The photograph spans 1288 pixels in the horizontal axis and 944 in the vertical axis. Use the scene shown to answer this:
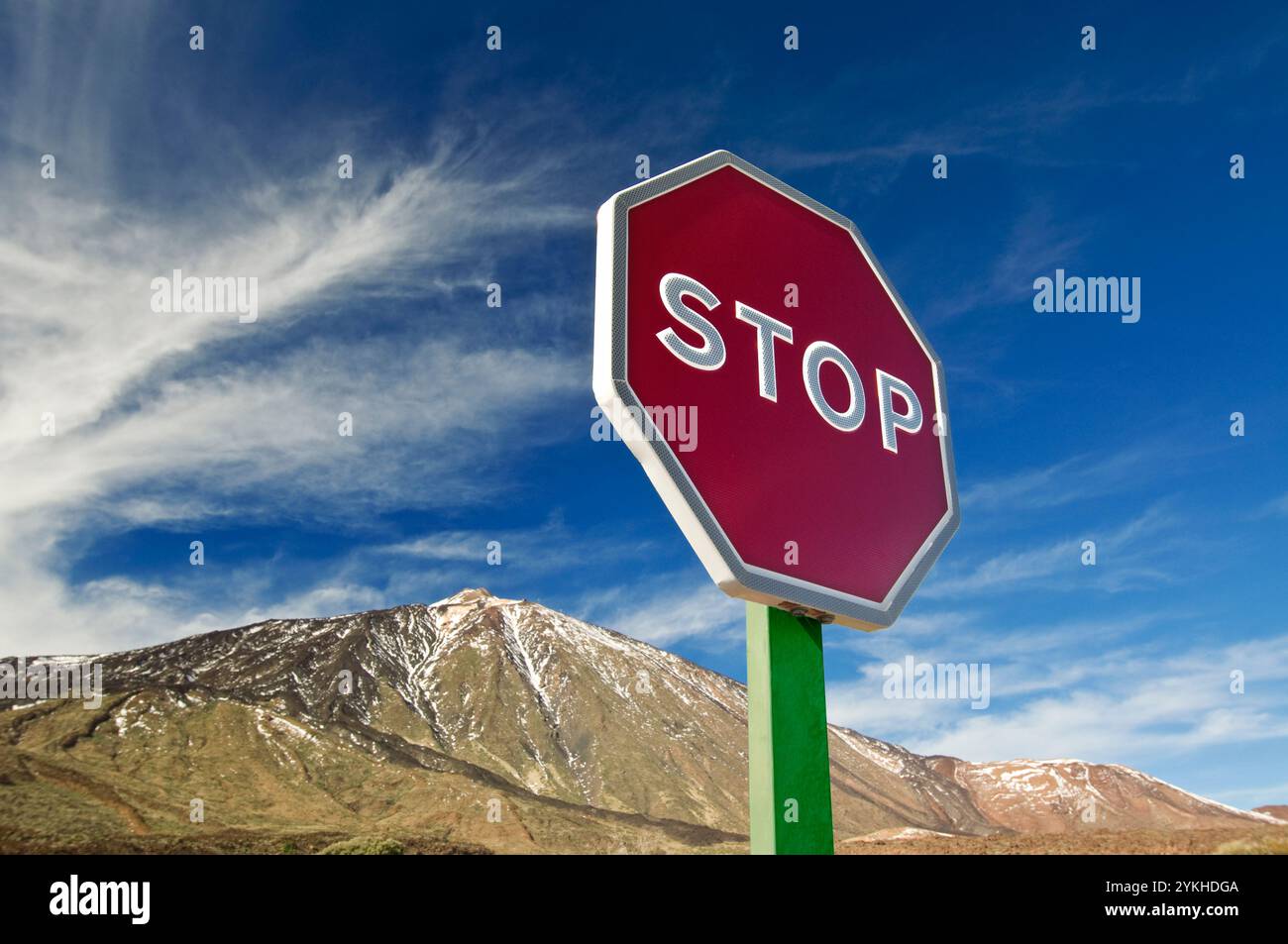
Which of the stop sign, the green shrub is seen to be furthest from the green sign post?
the green shrub

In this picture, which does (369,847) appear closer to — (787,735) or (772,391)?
(787,735)

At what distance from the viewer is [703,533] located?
5785 millimetres

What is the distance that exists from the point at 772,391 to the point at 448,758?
12650cm

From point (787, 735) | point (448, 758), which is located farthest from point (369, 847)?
point (448, 758)

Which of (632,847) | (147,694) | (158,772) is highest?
(147,694)

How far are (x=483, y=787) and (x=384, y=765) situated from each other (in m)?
14.5

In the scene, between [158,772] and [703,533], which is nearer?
[703,533]

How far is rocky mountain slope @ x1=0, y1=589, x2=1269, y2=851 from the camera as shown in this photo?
90875 mm

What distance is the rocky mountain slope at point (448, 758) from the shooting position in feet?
298

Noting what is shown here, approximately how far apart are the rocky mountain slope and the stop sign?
49854mm

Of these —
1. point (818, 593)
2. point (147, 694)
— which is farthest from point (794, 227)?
point (147, 694)
